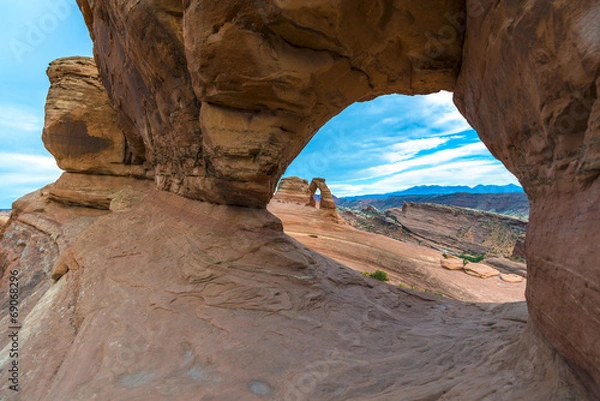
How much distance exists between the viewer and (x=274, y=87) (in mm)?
5480

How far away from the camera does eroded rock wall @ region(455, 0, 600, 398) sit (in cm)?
216

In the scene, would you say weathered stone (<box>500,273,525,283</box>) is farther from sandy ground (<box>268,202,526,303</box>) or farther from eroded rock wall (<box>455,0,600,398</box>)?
eroded rock wall (<box>455,0,600,398</box>)

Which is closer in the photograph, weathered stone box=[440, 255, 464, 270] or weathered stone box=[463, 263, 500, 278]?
weathered stone box=[463, 263, 500, 278]

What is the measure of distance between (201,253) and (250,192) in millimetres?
1920

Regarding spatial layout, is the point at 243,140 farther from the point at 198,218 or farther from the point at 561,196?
the point at 561,196

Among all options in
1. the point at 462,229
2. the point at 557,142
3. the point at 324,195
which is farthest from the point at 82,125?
the point at 462,229

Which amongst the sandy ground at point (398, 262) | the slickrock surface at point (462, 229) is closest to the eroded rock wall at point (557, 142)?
the sandy ground at point (398, 262)

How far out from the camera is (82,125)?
12.6m

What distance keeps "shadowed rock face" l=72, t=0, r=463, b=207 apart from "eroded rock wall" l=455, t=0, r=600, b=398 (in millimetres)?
1504

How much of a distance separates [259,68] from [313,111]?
1889 mm

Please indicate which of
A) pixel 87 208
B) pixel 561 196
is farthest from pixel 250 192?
pixel 87 208

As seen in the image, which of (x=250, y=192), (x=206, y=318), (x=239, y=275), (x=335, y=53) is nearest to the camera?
(x=206, y=318)

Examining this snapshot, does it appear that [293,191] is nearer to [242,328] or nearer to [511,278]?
[511,278]

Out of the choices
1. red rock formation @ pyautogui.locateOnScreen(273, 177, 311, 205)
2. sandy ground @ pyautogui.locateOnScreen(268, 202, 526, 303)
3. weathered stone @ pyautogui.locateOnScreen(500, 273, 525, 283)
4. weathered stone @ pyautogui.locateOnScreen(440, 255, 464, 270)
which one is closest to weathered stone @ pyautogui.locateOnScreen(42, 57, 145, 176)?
sandy ground @ pyautogui.locateOnScreen(268, 202, 526, 303)
